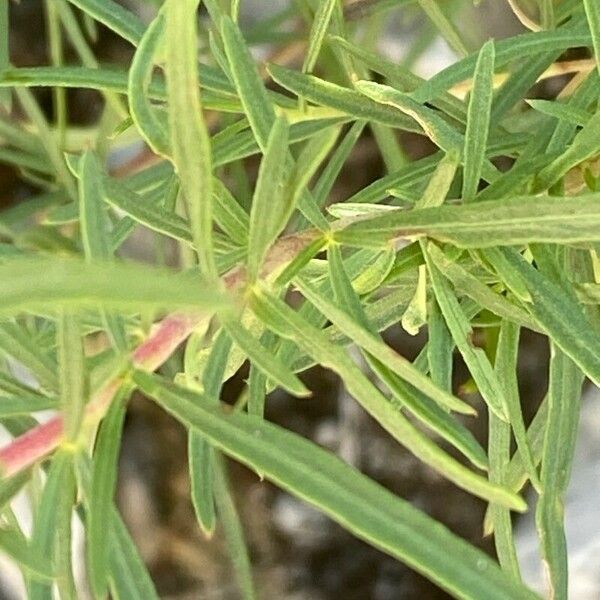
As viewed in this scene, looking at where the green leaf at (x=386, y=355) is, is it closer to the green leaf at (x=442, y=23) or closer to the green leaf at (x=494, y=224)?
the green leaf at (x=494, y=224)

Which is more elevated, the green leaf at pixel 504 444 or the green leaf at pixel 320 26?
the green leaf at pixel 320 26

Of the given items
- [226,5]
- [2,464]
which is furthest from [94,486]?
[226,5]

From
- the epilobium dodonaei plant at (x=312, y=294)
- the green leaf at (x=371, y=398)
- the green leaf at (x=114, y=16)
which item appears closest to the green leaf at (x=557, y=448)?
the epilobium dodonaei plant at (x=312, y=294)

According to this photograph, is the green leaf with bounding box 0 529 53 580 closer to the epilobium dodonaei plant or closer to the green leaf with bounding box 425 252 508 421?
the epilobium dodonaei plant

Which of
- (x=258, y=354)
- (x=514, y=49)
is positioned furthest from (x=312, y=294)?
(x=514, y=49)

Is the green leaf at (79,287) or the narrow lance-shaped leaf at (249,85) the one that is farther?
the narrow lance-shaped leaf at (249,85)

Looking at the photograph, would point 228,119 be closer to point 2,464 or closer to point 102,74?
point 102,74
